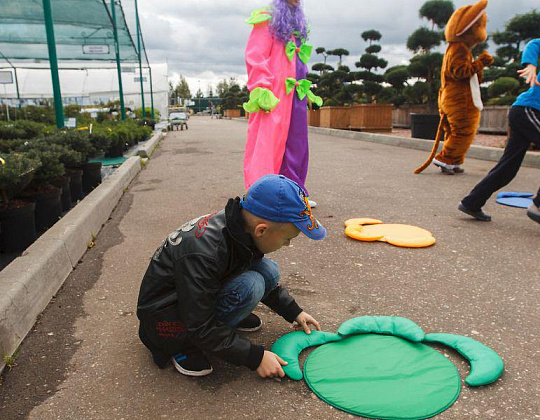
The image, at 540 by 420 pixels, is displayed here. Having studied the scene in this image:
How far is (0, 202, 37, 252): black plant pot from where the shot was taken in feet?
10.3

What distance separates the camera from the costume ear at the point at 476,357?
1.75m

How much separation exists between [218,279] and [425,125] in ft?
36.1

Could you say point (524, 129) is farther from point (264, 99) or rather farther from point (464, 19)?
point (464, 19)

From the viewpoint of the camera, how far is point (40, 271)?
241 cm

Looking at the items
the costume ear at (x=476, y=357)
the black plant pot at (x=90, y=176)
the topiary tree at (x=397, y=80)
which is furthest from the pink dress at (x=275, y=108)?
the topiary tree at (x=397, y=80)

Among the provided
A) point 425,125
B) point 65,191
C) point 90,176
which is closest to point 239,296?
point 65,191

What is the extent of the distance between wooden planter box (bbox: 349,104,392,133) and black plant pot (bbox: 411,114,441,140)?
3.57 m

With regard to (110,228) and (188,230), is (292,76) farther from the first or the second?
(188,230)

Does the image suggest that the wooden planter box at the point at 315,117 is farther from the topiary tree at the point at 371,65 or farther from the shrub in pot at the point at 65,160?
the shrub in pot at the point at 65,160

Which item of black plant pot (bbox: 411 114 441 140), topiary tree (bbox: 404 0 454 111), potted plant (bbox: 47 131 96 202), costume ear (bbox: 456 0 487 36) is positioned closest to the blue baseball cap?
potted plant (bbox: 47 131 96 202)

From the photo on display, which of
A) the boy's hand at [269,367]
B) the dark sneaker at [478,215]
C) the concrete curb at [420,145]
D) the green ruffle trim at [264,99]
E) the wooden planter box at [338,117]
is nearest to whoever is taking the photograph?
the boy's hand at [269,367]

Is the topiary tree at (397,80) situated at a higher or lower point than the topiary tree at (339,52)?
lower

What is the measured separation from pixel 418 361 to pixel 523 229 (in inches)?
102

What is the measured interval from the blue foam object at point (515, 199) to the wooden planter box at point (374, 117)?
34.7 feet
